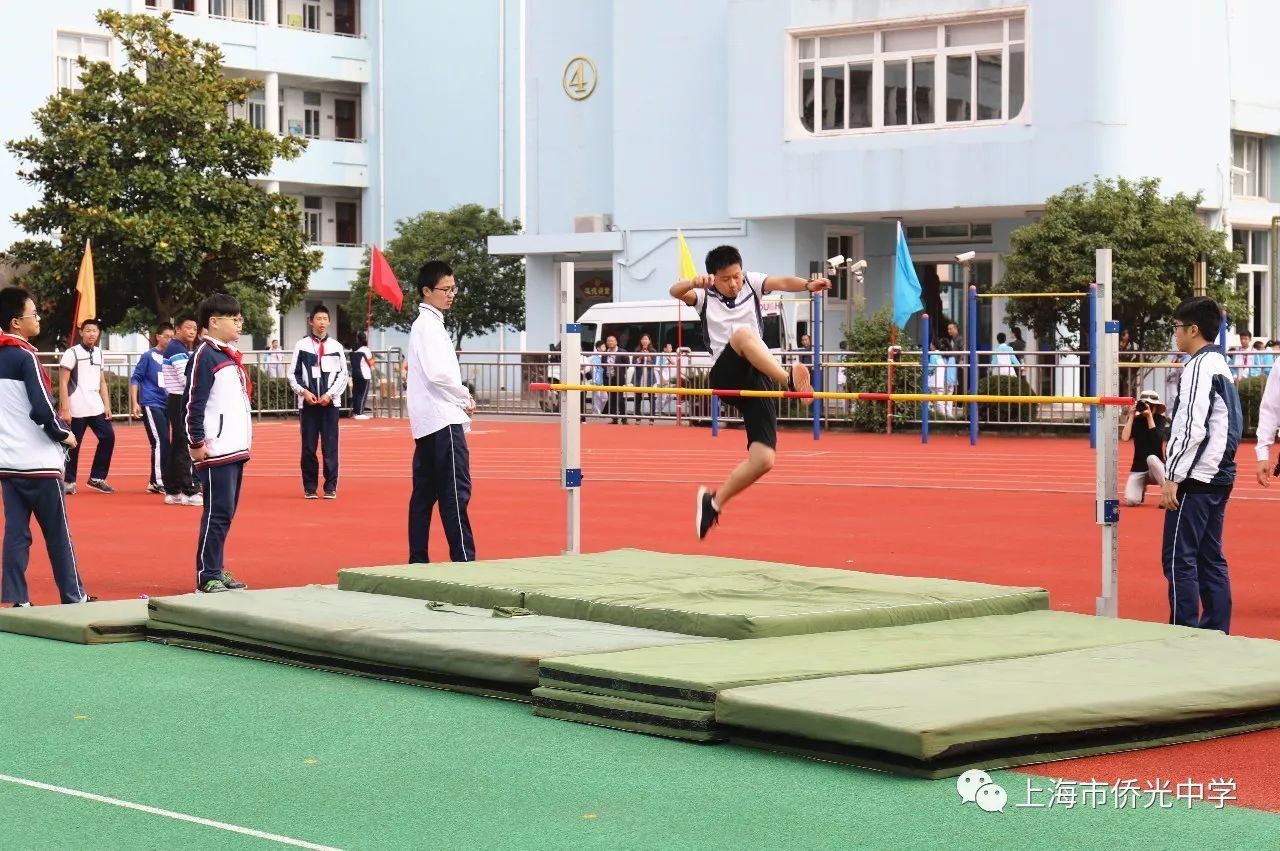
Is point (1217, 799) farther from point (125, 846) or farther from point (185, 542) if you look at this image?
point (185, 542)

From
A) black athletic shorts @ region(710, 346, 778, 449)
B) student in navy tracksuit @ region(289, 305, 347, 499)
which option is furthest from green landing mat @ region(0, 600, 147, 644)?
student in navy tracksuit @ region(289, 305, 347, 499)

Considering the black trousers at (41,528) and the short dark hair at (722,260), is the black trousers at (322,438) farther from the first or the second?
the short dark hair at (722,260)

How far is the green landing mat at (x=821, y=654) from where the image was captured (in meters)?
7.36

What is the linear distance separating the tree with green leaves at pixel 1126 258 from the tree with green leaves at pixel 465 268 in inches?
767

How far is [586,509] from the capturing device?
1811 centimetres

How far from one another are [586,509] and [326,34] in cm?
4134

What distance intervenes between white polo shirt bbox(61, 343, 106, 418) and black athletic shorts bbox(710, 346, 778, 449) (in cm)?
1005

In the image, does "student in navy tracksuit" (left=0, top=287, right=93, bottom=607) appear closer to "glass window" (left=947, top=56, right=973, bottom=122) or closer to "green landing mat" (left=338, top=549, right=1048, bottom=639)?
"green landing mat" (left=338, top=549, right=1048, bottom=639)

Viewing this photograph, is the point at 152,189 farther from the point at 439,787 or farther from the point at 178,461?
the point at 439,787

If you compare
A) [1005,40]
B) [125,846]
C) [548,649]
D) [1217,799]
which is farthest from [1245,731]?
[1005,40]

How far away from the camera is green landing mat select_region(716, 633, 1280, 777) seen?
21.5 feet

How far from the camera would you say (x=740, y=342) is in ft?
37.1

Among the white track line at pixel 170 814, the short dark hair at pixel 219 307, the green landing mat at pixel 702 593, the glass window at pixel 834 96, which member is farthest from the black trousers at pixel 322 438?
the glass window at pixel 834 96

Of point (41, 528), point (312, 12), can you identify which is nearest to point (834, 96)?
point (312, 12)
